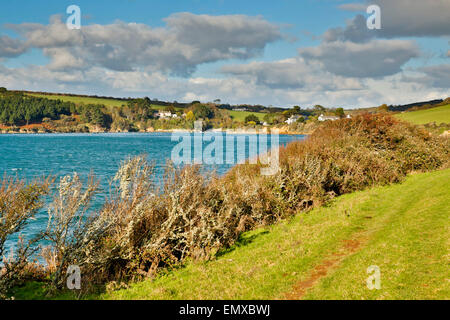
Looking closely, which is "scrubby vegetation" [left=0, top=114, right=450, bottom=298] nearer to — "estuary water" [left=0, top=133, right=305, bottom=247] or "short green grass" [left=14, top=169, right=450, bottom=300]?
"short green grass" [left=14, top=169, right=450, bottom=300]

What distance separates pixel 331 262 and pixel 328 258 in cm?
32

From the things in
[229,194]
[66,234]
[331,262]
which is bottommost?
[331,262]

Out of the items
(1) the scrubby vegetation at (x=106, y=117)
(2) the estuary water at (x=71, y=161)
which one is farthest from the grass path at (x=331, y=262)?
(1) the scrubby vegetation at (x=106, y=117)

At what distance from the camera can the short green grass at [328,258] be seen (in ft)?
25.8

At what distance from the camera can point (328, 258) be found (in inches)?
396

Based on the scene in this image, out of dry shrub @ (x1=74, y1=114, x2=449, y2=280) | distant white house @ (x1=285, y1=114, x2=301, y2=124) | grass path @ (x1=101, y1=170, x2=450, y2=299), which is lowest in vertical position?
grass path @ (x1=101, y1=170, x2=450, y2=299)

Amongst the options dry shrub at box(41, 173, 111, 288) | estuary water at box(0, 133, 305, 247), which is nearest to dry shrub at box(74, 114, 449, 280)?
dry shrub at box(41, 173, 111, 288)

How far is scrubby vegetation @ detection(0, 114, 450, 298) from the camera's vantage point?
10.0 metres

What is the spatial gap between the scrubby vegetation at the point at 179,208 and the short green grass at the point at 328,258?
2.61ft

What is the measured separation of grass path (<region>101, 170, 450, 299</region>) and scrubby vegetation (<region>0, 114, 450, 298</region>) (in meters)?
0.86

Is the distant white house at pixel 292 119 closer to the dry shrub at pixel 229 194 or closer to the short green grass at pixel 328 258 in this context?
the dry shrub at pixel 229 194
